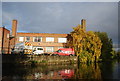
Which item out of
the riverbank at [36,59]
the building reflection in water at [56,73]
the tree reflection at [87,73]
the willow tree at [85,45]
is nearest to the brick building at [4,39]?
the riverbank at [36,59]

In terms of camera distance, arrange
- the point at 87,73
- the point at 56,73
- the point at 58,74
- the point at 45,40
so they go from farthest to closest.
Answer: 1. the point at 45,40
2. the point at 56,73
3. the point at 87,73
4. the point at 58,74

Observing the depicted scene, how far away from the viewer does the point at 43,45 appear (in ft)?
134

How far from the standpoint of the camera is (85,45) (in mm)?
32938

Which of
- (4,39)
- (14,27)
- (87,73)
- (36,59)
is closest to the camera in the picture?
(87,73)

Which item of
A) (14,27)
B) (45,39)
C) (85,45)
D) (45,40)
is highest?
(14,27)

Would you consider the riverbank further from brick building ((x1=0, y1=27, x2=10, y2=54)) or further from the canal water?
brick building ((x1=0, y1=27, x2=10, y2=54))

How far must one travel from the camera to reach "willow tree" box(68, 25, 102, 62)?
32.4 m

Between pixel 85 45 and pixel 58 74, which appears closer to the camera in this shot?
pixel 58 74

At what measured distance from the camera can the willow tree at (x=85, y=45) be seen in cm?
3238

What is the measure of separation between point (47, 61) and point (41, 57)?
1.61 m

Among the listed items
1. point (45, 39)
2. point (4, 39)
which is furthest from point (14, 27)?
point (45, 39)

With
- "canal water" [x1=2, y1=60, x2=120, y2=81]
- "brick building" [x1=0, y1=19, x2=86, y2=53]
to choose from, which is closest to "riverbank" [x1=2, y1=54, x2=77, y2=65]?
"canal water" [x1=2, y1=60, x2=120, y2=81]

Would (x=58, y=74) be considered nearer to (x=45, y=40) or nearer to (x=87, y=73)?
(x=87, y=73)

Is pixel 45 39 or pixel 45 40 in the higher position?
pixel 45 39
